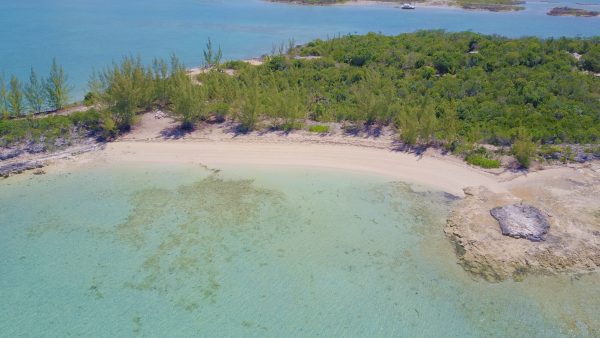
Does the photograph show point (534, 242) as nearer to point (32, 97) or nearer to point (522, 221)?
point (522, 221)

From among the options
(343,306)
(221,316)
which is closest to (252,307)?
(221,316)

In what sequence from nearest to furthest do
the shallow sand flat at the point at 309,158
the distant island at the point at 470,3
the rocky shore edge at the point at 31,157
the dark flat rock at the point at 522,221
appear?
1. the dark flat rock at the point at 522,221
2. the shallow sand flat at the point at 309,158
3. the rocky shore edge at the point at 31,157
4. the distant island at the point at 470,3

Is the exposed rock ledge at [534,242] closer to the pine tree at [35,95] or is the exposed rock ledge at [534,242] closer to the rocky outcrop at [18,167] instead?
the rocky outcrop at [18,167]

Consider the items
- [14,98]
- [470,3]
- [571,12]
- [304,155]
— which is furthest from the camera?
[470,3]

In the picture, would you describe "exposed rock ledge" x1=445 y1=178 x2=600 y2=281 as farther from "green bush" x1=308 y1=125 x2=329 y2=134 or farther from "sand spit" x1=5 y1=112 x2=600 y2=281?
"green bush" x1=308 y1=125 x2=329 y2=134

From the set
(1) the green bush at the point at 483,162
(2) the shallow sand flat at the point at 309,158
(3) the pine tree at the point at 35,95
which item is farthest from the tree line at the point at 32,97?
(1) the green bush at the point at 483,162

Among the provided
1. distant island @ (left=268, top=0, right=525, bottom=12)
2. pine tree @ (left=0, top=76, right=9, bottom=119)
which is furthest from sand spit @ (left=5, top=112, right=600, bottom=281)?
distant island @ (left=268, top=0, right=525, bottom=12)

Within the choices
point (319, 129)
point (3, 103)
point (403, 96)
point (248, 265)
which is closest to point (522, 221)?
point (248, 265)
